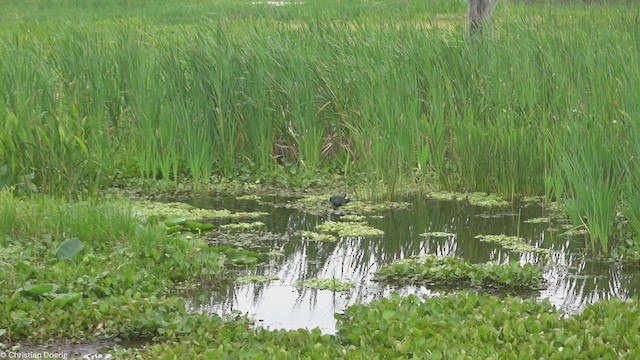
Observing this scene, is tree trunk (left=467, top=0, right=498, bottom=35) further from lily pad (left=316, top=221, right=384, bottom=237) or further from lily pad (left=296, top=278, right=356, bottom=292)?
lily pad (left=296, top=278, right=356, bottom=292)

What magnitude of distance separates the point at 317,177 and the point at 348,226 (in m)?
1.54

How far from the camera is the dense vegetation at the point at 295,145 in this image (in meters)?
5.20

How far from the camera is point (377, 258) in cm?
679

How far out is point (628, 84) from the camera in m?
7.66

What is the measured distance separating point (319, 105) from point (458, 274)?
3459 mm

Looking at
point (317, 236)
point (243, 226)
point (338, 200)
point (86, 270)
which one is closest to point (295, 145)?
point (338, 200)

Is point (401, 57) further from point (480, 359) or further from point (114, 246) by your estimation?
point (480, 359)

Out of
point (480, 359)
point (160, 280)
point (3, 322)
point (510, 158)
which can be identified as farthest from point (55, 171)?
point (480, 359)

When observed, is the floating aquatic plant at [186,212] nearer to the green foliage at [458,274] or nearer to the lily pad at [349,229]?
the lily pad at [349,229]

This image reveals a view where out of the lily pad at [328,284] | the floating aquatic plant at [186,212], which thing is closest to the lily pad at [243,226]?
the floating aquatic plant at [186,212]

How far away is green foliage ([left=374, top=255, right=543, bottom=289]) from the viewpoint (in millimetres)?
6105

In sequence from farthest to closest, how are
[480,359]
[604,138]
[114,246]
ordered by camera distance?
[604,138], [114,246], [480,359]

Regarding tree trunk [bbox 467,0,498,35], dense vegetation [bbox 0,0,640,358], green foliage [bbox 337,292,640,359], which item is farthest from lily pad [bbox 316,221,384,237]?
tree trunk [bbox 467,0,498,35]

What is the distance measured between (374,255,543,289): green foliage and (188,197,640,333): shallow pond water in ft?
0.34
